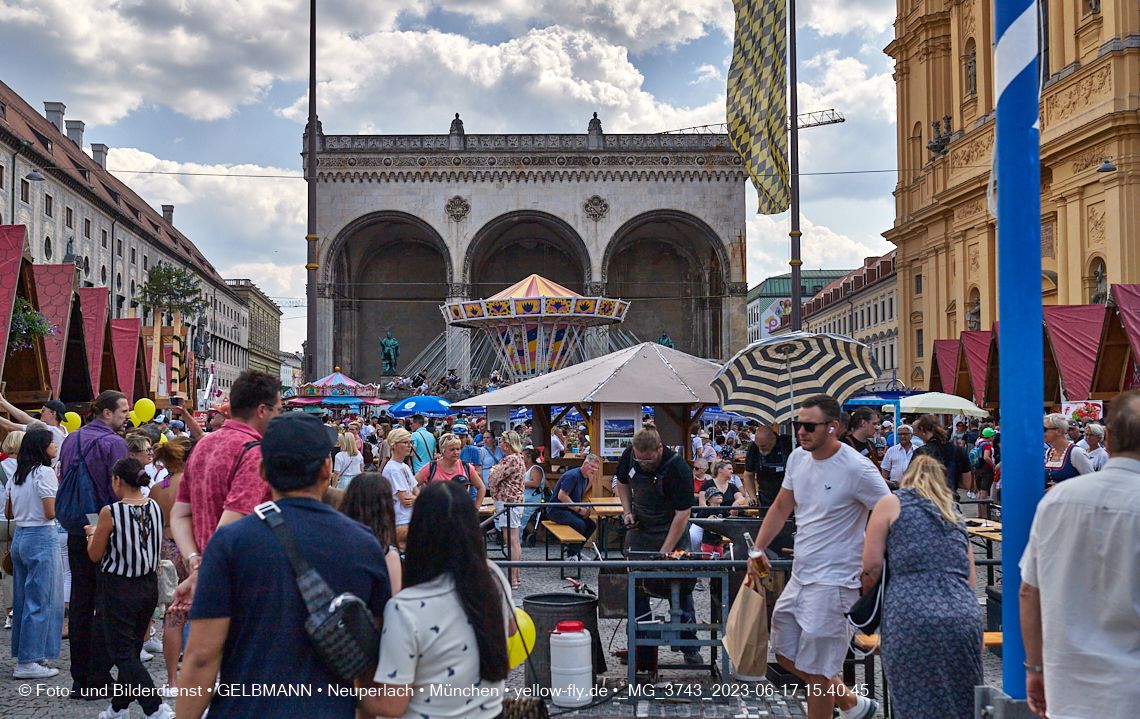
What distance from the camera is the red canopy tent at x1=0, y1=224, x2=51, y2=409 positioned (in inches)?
461

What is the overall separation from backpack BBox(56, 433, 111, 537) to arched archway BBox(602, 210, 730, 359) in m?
40.4

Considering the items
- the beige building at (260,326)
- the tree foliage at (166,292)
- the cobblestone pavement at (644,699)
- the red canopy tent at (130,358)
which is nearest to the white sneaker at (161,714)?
the cobblestone pavement at (644,699)

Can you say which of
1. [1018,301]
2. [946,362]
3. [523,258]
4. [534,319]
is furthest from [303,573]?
[523,258]

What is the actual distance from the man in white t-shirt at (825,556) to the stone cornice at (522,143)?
39.0 m

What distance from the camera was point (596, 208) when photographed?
137 feet

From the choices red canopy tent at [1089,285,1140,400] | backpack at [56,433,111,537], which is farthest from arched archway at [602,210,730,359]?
backpack at [56,433,111,537]

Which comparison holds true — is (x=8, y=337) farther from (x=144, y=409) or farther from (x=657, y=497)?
(x=657, y=497)

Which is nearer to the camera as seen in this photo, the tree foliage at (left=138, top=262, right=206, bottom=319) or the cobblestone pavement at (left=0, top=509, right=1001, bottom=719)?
the cobblestone pavement at (left=0, top=509, right=1001, bottom=719)

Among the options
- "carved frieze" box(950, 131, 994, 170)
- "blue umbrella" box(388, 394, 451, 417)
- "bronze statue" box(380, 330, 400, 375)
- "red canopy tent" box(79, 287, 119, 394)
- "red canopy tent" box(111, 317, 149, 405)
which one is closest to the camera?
"red canopy tent" box(79, 287, 119, 394)

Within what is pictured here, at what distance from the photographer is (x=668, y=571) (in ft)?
17.4

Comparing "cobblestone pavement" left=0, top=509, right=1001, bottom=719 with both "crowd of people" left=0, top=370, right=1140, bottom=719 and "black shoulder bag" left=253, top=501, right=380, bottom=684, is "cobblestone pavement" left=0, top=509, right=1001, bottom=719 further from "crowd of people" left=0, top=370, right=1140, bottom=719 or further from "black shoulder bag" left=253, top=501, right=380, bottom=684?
"black shoulder bag" left=253, top=501, right=380, bottom=684

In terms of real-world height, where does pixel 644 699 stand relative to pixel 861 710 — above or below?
below

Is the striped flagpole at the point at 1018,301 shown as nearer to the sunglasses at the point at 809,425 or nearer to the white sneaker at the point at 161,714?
the sunglasses at the point at 809,425

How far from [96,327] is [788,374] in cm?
1265
